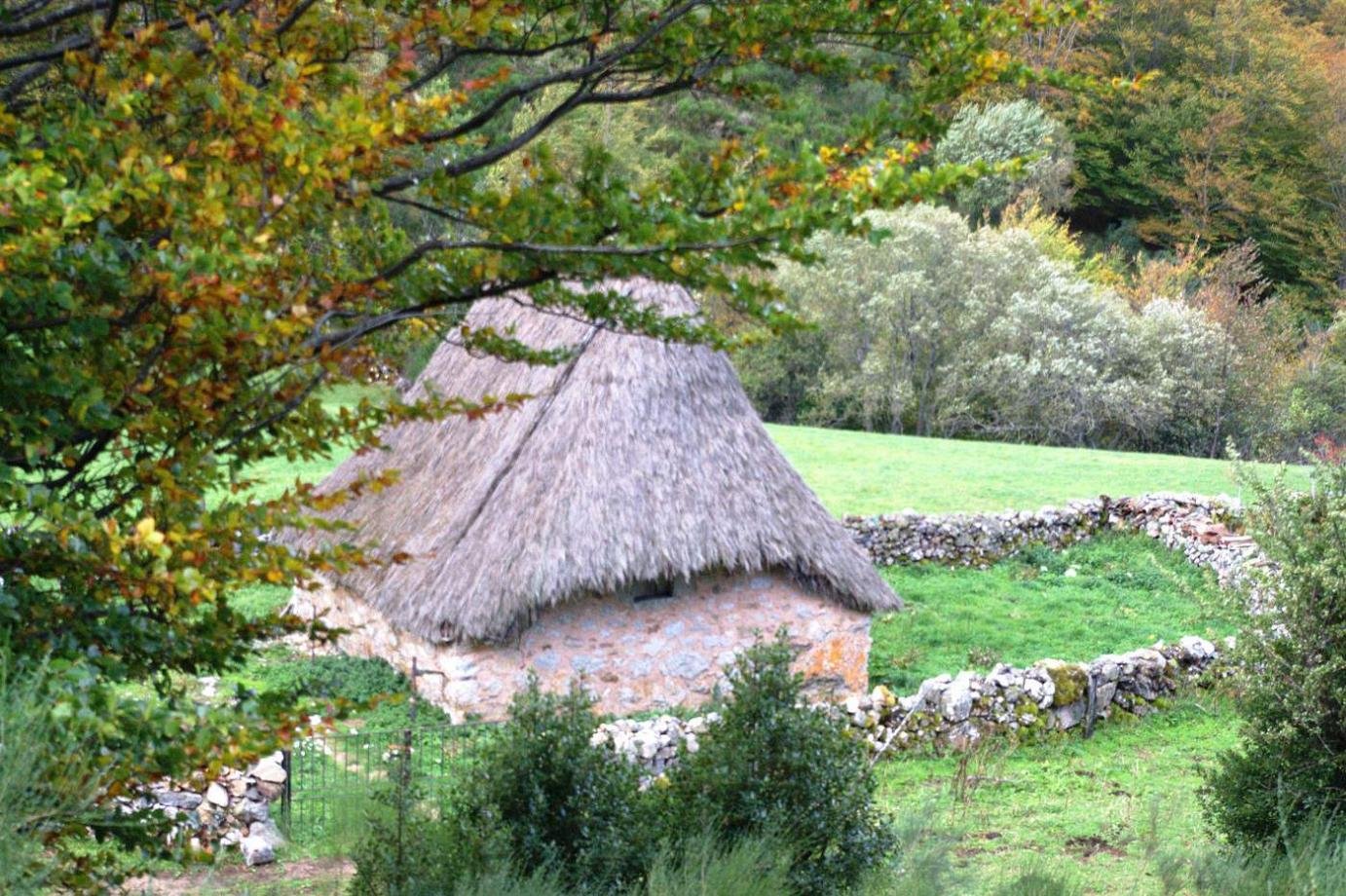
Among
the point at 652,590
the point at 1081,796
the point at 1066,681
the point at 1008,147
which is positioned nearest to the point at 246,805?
the point at 652,590

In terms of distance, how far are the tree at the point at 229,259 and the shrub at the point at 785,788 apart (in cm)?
164

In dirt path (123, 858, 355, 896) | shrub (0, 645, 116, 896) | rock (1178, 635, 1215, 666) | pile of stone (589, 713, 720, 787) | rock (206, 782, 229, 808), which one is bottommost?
dirt path (123, 858, 355, 896)

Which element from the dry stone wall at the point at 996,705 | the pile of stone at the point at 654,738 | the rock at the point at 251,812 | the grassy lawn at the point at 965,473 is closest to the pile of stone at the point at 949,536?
the grassy lawn at the point at 965,473

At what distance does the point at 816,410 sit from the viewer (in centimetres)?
3125

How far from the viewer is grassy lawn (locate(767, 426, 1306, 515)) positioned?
19859 millimetres

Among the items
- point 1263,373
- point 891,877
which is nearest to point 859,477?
point 1263,373

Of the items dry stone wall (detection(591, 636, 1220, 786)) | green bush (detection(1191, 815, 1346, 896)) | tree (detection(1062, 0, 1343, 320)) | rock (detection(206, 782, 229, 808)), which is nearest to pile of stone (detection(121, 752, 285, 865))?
rock (detection(206, 782, 229, 808))

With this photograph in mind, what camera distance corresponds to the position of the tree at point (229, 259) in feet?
10.6

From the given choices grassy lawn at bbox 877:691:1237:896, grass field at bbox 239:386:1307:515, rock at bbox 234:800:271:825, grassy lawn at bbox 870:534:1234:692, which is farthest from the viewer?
grass field at bbox 239:386:1307:515

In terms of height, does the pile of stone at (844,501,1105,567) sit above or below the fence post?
above

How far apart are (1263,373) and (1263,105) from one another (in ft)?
41.4

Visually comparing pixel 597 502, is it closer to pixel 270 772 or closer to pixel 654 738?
pixel 654 738

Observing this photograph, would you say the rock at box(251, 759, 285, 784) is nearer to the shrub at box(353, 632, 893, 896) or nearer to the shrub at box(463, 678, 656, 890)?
the shrub at box(353, 632, 893, 896)

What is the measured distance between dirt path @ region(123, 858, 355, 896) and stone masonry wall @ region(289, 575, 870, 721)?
2.70 metres
